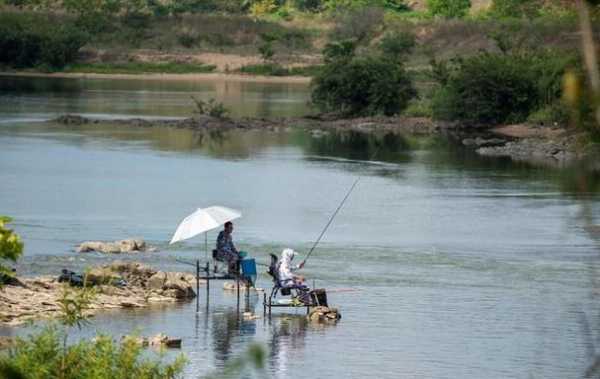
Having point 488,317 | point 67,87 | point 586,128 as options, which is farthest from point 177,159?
point 586,128

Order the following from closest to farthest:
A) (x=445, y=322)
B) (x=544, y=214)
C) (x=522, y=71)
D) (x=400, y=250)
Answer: (x=445, y=322) → (x=400, y=250) → (x=544, y=214) → (x=522, y=71)

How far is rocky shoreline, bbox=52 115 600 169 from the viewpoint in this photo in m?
45.2

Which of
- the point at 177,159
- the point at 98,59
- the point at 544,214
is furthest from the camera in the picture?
the point at 98,59

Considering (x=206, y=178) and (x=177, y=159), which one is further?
(x=177, y=159)

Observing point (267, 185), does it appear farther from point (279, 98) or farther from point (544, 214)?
point (279, 98)

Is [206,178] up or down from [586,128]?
down

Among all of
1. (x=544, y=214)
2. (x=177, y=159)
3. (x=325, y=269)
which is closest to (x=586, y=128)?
(x=325, y=269)

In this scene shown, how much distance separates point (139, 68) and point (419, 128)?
29.5 m

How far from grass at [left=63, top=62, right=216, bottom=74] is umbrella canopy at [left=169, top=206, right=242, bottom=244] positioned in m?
58.4

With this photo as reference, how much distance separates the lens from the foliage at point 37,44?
3044 inches

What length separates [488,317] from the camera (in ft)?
65.0

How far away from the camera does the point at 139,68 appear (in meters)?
79.7

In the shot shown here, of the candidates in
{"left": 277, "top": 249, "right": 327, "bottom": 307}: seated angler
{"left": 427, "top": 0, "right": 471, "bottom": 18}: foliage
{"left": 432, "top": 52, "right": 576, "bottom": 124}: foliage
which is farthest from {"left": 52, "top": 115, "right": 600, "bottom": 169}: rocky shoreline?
{"left": 427, "top": 0, "right": 471, "bottom": 18}: foliage

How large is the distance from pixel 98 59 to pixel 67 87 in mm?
12201
